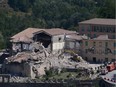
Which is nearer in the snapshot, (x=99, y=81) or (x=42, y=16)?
(x=99, y=81)

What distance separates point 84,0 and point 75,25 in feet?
42.7

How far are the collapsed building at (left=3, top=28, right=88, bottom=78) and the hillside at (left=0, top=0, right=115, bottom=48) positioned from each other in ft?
26.9

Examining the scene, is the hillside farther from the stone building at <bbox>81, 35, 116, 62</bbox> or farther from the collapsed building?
the stone building at <bbox>81, 35, 116, 62</bbox>

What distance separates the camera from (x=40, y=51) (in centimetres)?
4762

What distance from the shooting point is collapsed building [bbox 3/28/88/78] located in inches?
1791

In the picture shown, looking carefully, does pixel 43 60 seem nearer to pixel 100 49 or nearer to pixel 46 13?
pixel 100 49

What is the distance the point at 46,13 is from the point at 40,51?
1175 inches

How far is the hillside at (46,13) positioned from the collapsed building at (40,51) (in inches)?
323

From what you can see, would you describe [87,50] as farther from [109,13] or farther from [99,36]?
[109,13]

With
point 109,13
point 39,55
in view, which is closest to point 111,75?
point 39,55

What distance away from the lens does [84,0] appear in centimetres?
8094

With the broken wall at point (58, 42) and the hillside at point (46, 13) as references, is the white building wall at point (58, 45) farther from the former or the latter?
the hillside at point (46, 13)

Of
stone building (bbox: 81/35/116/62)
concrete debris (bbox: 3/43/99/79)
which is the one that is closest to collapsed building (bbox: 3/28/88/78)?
concrete debris (bbox: 3/43/99/79)

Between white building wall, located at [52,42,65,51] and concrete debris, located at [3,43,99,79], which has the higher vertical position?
white building wall, located at [52,42,65,51]
